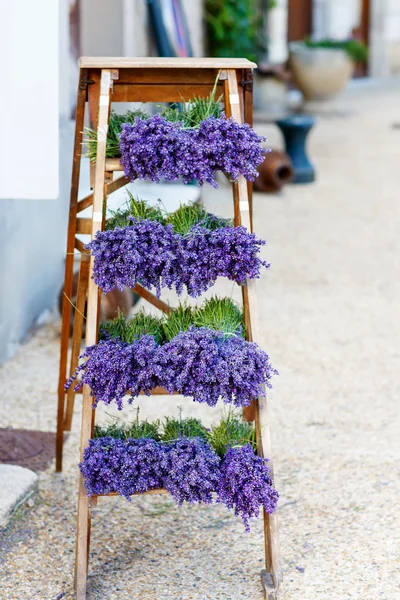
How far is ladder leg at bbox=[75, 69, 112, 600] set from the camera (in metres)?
2.52

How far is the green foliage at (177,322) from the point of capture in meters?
2.59

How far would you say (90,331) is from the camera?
2.54 m

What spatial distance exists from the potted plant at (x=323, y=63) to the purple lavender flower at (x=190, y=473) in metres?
9.71

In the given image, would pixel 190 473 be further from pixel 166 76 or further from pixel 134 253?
pixel 166 76

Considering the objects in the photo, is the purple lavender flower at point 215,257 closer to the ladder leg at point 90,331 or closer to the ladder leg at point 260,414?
the ladder leg at point 260,414

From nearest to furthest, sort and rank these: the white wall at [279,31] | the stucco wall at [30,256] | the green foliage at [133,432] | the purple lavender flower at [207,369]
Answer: the purple lavender flower at [207,369] → the green foliage at [133,432] → the stucco wall at [30,256] → the white wall at [279,31]

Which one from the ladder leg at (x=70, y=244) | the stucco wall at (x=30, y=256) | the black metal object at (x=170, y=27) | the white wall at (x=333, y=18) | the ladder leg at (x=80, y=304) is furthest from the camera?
the white wall at (x=333, y=18)

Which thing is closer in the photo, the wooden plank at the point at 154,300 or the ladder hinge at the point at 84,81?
the ladder hinge at the point at 84,81

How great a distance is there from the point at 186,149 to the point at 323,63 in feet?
31.4

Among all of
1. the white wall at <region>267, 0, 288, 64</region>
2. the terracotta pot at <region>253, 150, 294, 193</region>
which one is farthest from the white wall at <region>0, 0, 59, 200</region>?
the white wall at <region>267, 0, 288, 64</region>

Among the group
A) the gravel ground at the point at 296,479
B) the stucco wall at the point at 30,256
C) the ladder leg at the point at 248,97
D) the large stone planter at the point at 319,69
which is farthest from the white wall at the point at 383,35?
the ladder leg at the point at 248,97

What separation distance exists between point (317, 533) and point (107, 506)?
72cm

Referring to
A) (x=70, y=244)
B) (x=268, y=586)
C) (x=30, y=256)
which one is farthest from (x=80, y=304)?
(x=30, y=256)

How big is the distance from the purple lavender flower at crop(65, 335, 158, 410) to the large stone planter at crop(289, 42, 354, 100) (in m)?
9.67
